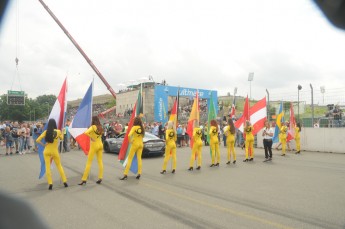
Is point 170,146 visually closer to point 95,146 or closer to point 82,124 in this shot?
point 95,146

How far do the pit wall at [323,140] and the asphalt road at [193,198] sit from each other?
6.32 meters

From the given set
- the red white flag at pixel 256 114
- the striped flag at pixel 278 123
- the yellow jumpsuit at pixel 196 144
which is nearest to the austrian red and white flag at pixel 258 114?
the red white flag at pixel 256 114

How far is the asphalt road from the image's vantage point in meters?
4.90

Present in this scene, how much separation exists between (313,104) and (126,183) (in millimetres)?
12246

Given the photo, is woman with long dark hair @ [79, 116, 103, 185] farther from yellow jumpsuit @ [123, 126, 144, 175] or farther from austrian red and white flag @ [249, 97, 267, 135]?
austrian red and white flag @ [249, 97, 267, 135]

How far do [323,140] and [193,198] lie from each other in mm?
12947

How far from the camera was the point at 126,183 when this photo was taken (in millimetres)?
8211

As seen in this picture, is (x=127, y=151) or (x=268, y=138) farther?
(x=268, y=138)

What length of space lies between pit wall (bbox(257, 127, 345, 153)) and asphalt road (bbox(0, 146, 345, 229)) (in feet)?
20.7

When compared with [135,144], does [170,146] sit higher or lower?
lower

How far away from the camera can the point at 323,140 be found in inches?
661

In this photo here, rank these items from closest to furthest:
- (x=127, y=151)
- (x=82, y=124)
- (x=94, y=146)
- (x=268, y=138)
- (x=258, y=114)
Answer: (x=94, y=146) → (x=82, y=124) → (x=127, y=151) → (x=268, y=138) → (x=258, y=114)

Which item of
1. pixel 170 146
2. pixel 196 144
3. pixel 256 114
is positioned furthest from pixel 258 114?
pixel 170 146

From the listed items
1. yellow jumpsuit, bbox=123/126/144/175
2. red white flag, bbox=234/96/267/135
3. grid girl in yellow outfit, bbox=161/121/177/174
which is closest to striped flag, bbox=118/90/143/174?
yellow jumpsuit, bbox=123/126/144/175
